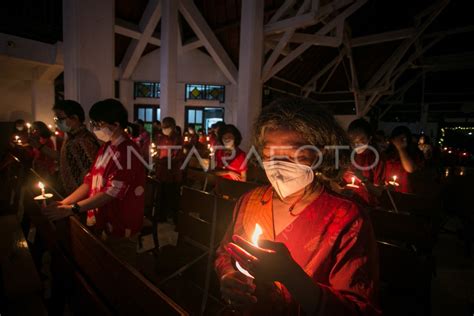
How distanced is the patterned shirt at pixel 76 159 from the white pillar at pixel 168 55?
19.0ft

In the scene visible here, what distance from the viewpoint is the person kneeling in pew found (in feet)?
7.47

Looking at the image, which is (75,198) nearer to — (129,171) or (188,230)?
(129,171)

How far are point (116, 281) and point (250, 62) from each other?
6427 mm

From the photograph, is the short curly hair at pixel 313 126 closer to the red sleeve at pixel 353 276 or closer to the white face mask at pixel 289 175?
the white face mask at pixel 289 175

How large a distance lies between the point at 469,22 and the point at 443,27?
3.50ft

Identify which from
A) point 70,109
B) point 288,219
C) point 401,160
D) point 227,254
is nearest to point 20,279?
point 70,109

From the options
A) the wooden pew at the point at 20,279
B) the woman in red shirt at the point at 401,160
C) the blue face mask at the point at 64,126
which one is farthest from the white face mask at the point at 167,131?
the woman in red shirt at the point at 401,160

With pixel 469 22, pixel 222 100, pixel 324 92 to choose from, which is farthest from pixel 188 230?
pixel 324 92

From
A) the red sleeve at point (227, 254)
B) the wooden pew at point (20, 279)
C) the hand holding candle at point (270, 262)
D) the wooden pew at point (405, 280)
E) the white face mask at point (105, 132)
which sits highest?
the white face mask at point (105, 132)

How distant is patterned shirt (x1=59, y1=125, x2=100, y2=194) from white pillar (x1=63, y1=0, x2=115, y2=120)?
224 cm

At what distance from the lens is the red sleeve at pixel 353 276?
93cm

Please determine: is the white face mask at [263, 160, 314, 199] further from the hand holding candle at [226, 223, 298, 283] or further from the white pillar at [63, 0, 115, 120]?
the white pillar at [63, 0, 115, 120]

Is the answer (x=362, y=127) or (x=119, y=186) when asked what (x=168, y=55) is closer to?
(x=362, y=127)

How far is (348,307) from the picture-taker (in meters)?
0.93
